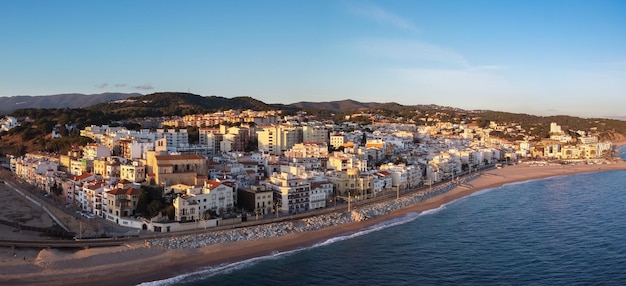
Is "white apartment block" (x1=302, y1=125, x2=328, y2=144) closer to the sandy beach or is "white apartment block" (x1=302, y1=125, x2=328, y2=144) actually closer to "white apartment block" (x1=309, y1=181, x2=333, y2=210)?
"white apartment block" (x1=309, y1=181, x2=333, y2=210)

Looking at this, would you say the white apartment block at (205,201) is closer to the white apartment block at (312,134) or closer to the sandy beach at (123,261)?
the sandy beach at (123,261)

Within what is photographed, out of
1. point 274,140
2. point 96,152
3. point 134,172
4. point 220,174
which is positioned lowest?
point 220,174

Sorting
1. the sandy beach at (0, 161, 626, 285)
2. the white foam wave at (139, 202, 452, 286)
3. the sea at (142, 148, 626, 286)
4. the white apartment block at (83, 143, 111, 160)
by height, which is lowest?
the sea at (142, 148, 626, 286)

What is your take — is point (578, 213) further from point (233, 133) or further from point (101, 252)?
point (233, 133)

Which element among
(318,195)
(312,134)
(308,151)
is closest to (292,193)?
(318,195)

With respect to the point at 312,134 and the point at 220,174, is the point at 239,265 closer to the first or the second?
the point at 220,174

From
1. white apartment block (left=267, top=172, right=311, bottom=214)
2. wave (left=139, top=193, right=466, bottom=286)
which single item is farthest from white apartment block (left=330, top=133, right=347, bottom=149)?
wave (left=139, top=193, right=466, bottom=286)

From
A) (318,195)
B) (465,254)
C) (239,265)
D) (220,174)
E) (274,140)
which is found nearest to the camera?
(239,265)

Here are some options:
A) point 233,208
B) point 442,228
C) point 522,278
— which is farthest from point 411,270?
point 233,208
